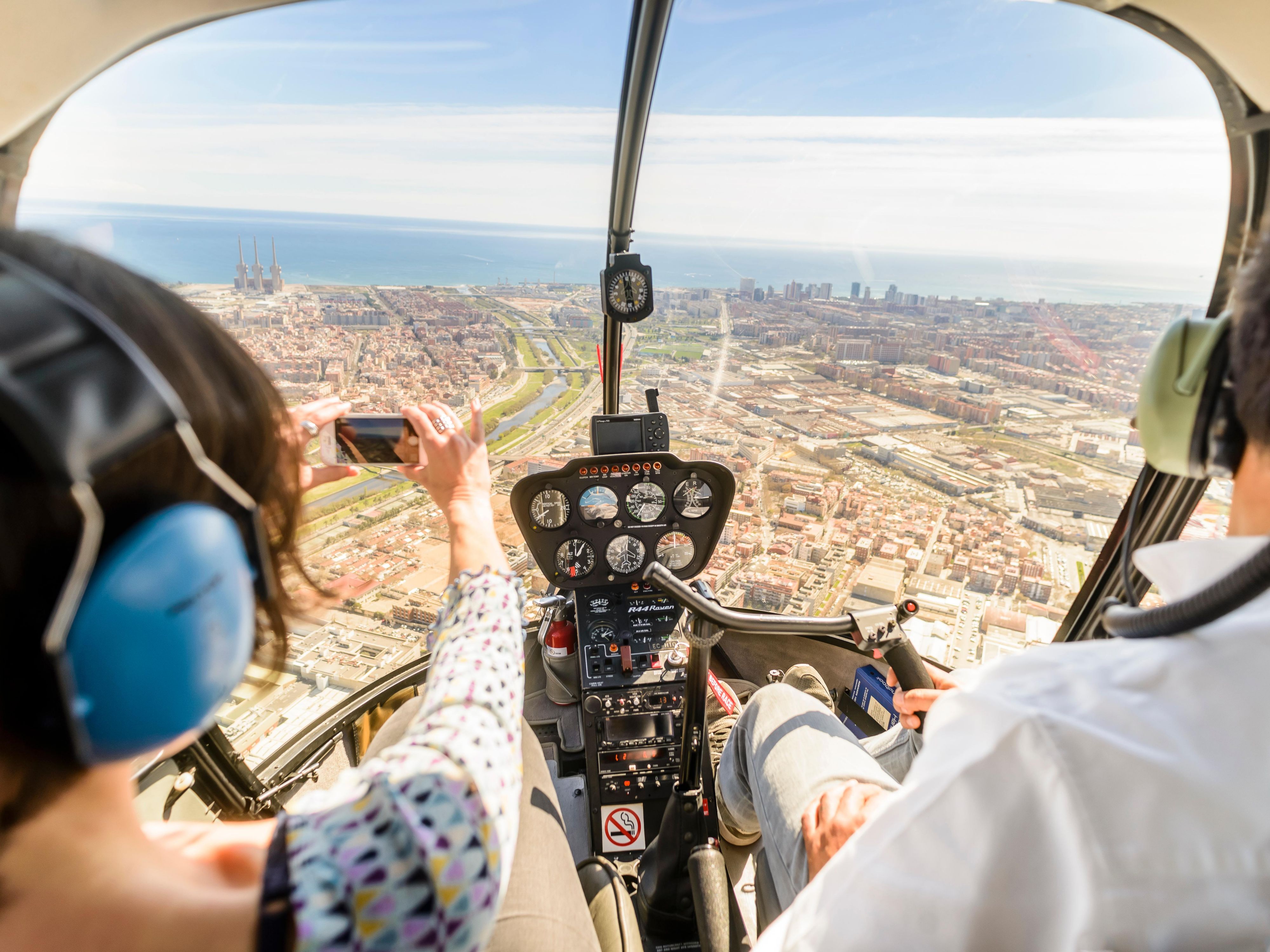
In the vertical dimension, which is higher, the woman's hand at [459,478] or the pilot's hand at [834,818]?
the woman's hand at [459,478]

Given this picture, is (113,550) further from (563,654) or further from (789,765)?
(563,654)

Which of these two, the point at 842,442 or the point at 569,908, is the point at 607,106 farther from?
the point at 569,908

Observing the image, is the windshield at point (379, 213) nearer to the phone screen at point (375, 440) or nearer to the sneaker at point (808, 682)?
the phone screen at point (375, 440)

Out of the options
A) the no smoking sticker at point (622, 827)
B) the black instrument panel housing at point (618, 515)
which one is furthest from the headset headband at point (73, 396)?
the no smoking sticker at point (622, 827)

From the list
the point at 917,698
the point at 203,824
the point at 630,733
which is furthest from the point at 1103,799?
the point at 630,733

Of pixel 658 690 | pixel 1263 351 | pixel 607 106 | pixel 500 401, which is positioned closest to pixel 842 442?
pixel 658 690
